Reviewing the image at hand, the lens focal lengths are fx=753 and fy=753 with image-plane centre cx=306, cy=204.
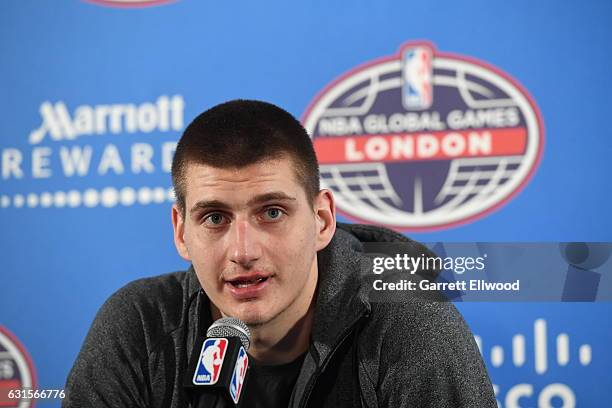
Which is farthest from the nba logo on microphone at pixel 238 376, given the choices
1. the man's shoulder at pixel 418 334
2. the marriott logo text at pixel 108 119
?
the marriott logo text at pixel 108 119

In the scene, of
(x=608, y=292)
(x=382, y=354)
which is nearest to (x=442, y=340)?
(x=382, y=354)

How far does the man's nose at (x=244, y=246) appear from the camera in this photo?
4.02 feet

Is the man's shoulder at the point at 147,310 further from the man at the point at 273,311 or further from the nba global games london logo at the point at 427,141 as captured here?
the nba global games london logo at the point at 427,141

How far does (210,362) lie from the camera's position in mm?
798

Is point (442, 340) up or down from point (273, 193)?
down

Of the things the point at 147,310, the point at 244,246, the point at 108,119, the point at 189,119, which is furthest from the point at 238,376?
the point at 108,119

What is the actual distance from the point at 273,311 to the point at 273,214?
165 mm

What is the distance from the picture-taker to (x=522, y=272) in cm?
176

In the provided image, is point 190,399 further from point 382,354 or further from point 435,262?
point 435,262

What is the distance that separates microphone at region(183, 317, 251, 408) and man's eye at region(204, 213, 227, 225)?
420mm

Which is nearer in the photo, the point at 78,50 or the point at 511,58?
the point at 511,58

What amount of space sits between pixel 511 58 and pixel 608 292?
611 millimetres

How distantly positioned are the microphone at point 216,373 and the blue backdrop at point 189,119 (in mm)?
1102

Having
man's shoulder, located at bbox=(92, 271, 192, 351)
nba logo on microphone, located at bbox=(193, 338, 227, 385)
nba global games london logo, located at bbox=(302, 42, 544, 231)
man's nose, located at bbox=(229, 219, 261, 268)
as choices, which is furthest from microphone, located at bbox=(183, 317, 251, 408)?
nba global games london logo, located at bbox=(302, 42, 544, 231)
